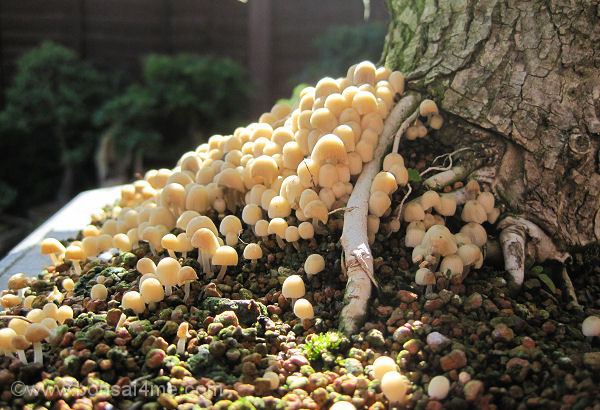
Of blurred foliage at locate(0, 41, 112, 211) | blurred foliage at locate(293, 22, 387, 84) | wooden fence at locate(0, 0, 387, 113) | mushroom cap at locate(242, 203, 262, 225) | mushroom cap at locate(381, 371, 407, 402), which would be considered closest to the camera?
mushroom cap at locate(381, 371, 407, 402)

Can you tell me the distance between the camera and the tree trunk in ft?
5.73

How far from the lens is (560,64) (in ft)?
5.73

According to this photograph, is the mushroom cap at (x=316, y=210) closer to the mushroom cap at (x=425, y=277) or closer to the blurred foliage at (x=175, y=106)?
the mushroom cap at (x=425, y=277)

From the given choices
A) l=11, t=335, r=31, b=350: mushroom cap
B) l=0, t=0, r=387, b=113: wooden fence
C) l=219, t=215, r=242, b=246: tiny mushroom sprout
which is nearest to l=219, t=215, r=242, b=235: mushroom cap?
l=219, t=215, r=242, b=246: tiny mushroom sprout

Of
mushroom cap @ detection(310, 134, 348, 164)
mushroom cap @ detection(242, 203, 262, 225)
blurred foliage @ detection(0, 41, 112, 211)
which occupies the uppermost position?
mushroom cap @ detection(310, 134, 348, 164)

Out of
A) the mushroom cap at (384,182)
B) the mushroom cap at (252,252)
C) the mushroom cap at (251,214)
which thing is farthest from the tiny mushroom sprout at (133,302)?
the mushroom cap at (384,182)

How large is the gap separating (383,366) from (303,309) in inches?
11.6

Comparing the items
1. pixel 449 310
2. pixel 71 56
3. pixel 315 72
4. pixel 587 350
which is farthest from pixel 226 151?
pixel 71 56

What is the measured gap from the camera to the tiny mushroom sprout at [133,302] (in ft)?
5.09

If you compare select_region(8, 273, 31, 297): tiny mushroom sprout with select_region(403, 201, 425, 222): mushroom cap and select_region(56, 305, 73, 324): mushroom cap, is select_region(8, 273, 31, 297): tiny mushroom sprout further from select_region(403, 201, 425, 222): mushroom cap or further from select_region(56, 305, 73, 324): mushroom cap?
select_region(403, 201, 425, 222): mushroom cap

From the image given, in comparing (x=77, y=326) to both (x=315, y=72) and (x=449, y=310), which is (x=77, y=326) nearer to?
(x=449, y=310)

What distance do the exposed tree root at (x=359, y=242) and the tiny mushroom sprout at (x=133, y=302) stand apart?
598 mm

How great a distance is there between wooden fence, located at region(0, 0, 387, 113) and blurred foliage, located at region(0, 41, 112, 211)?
0.46 m

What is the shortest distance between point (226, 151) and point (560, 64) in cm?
127
